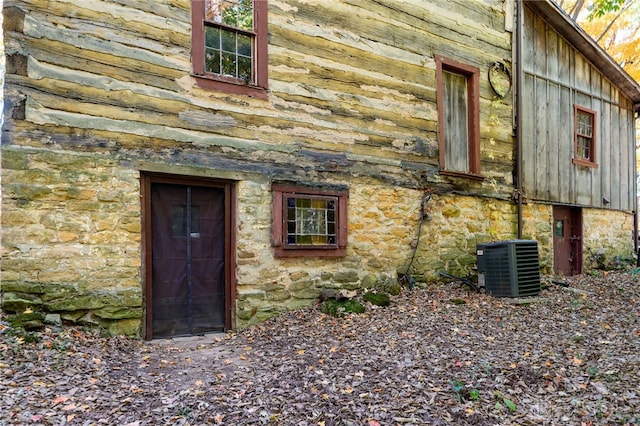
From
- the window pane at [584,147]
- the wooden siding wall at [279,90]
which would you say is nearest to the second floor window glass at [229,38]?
the wooden siding wall at [279,90]

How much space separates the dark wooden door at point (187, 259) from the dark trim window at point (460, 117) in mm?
4204

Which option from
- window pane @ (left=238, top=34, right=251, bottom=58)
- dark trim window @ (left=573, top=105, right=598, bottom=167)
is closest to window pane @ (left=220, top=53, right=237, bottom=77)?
window pane @ (left=238, top=34, right=251, bottom=58)

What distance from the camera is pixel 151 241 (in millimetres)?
5379

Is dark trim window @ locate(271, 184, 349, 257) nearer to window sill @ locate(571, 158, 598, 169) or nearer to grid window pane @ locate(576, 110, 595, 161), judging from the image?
window sill @ locate(571, 158, 598, 169)

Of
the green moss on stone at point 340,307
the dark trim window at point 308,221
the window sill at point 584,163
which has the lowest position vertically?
the green moss on stone at point 340,307

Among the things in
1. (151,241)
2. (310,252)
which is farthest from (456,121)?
(151,241)

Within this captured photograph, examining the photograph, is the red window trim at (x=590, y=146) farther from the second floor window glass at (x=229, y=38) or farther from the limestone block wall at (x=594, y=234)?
the second floor window glass at (x=229, y=38)

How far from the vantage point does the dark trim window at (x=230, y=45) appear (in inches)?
220

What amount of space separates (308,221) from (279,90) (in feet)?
5.96

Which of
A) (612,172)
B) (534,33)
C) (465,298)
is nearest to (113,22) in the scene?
(465,298)

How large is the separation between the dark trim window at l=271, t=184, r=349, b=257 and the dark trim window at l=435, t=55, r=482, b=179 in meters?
2.47

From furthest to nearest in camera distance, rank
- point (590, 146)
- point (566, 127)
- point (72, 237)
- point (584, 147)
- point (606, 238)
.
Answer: point (606, 238) < point (590, 146) < point (584, 147) < point (566, 127) < point (72, 237)

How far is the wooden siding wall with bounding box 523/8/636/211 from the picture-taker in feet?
30.5

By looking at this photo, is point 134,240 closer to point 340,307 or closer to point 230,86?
point 230,86
